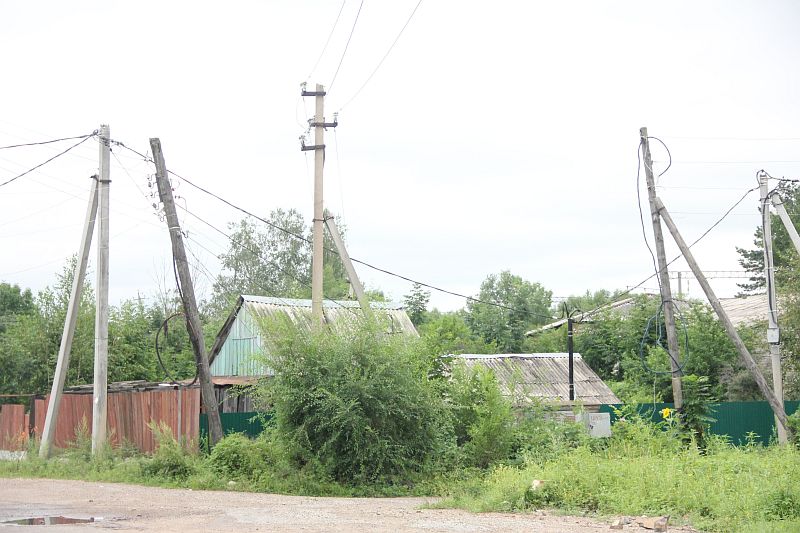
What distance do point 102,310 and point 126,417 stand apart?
3528 mm

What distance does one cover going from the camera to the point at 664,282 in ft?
68.7

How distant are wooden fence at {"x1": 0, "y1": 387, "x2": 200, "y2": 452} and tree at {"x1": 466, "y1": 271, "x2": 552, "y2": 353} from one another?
14592 millimetres

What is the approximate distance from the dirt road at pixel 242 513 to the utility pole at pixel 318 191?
16.0ft

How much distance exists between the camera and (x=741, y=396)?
3022cm

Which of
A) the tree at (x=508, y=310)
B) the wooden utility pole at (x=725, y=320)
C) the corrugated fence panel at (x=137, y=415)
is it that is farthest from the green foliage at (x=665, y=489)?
the tree at (x=508, y=310)

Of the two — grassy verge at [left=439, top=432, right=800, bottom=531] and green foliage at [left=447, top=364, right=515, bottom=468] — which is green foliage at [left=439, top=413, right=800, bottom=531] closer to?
grassy verge at [left=439, top=432, right=800, bottom=531]

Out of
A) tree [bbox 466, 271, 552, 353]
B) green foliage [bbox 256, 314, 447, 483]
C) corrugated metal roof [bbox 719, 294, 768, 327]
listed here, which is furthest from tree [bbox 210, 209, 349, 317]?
green foliage [bbox 256, 314, 447, 483]

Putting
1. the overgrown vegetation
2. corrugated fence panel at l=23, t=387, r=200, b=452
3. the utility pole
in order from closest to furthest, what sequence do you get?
the overgrown vegetation → the utility pole → corrugated fence panel at l=23, t=387, r=200, b=452

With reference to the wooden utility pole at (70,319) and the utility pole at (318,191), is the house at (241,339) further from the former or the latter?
the wooden utility pole at (70,319)

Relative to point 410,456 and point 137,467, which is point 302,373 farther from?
point 137,467

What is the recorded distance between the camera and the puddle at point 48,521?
34.9ft

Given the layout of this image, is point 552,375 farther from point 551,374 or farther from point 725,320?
point 725,320

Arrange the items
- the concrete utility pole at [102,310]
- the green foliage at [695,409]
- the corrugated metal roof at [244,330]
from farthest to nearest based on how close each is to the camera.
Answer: the corrugated metal roof at [244,330]
the green foliage at [695,409]
the concrete utility pole at [102,310]

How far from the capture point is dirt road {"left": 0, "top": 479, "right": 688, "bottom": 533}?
34.2 feet
